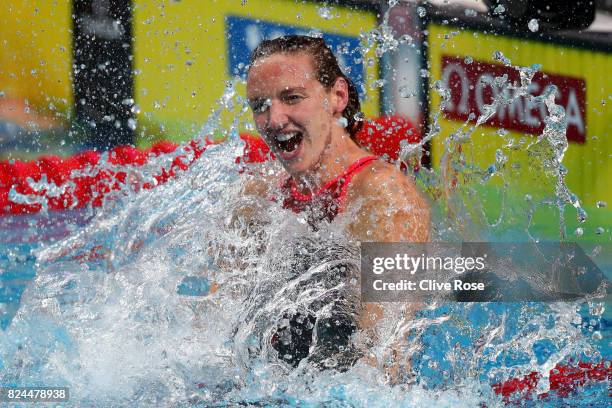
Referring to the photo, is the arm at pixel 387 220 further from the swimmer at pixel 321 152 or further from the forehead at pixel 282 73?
the forehead at pixel 282 73

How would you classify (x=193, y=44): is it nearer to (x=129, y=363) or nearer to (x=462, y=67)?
(x=462, y=67)

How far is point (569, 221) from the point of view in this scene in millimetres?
5574

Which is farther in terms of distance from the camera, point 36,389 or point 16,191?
point 16,191

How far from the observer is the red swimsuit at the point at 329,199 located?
1646 millimetres

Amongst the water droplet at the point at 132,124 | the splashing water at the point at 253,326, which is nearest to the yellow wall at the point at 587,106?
the water droplet at the point at 132,124

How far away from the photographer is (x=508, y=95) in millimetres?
5648

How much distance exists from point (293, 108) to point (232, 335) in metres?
0.52

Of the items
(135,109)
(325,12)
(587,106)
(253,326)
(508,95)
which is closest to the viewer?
(253,326)

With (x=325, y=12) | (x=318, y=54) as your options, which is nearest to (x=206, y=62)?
(x=325, y=12)

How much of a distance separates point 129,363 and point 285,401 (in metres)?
0.34

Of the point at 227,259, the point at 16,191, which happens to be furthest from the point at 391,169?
the point at 16,191

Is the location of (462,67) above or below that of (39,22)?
above

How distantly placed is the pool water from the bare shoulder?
0.24 ft

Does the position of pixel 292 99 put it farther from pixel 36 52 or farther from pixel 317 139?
pixel 36 52
